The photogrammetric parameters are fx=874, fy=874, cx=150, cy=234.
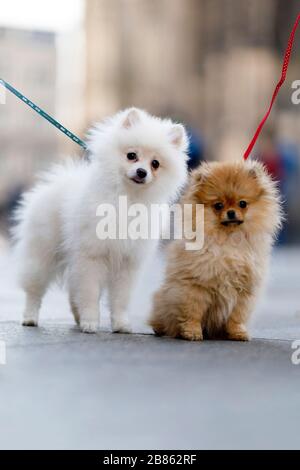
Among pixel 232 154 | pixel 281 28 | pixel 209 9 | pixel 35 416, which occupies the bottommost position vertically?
pixel 35 416

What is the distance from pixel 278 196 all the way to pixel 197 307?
79 centimetres

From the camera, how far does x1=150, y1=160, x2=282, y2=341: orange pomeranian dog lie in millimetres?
4609

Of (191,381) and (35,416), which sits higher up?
(191,381)

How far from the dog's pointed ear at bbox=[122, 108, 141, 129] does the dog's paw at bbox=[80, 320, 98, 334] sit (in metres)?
1.11

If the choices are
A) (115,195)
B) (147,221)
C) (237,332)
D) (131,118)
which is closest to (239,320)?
(237,332)

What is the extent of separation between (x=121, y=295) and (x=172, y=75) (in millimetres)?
26827

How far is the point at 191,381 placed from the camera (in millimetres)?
3752

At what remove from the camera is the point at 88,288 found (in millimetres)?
4824

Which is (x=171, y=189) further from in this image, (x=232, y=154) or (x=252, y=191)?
(x=232, y=154)

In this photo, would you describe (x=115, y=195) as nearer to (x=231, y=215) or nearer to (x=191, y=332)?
(x=231, y=215)

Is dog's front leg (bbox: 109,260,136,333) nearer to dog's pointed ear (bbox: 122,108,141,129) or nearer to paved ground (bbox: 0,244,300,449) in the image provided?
paved ground (bbox: 0,244,300,449)

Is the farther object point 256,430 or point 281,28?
point 281,28

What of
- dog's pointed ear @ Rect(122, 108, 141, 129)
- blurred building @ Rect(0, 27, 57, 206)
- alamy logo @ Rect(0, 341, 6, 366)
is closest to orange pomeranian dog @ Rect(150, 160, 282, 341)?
dog's pointed ear @ Rect(122, 108, 141, 129)
